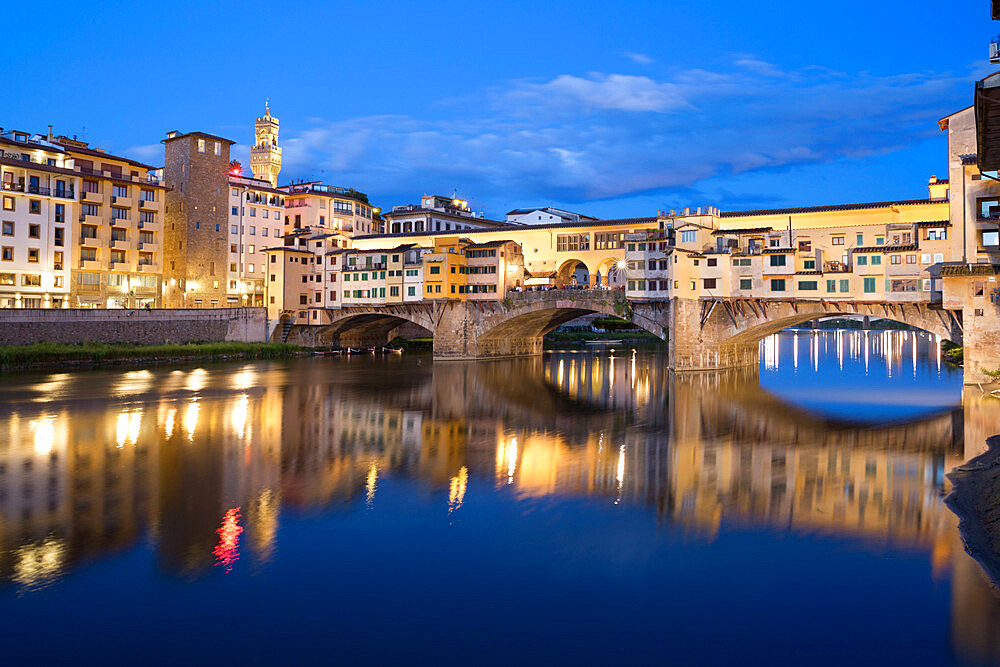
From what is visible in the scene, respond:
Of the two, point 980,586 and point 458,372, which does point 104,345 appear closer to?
point 458,372

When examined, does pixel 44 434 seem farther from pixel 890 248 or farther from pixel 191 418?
pixel 890 248

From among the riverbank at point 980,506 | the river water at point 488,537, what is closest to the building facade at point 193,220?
the river water at point 488,537

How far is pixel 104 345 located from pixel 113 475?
34.8 metres

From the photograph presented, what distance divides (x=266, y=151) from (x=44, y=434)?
284ft

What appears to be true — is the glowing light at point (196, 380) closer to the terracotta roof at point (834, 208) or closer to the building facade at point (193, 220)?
the building facade at point (193, 220)

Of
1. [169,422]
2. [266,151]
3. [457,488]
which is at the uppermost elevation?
[266,151]

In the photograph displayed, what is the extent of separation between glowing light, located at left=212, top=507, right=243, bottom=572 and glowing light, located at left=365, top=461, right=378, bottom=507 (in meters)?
2.75

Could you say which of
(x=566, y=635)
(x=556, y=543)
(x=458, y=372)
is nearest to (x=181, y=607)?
(x=566, y=635)

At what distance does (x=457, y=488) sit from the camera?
17.5 metres

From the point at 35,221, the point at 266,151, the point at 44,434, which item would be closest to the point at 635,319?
the point at 44,434

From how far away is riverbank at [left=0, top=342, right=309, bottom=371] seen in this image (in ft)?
143

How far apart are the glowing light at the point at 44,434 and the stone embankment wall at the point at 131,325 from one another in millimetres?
23596

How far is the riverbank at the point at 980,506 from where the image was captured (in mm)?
12125

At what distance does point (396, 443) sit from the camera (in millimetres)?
23219
